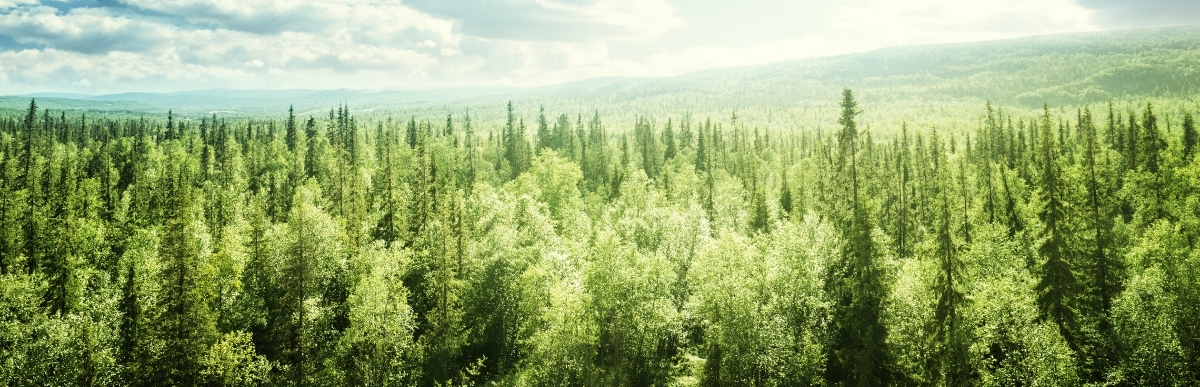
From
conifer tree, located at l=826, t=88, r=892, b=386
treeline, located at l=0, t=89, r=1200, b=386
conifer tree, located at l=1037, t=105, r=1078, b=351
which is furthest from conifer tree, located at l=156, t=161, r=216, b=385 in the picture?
conifer tree, located at l=1037, t=105, r=1078, b=351

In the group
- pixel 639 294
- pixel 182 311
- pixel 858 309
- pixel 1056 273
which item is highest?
pixel 1056 273

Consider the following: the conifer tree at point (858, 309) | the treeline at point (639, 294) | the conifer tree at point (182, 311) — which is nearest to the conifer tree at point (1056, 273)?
the treeline at point (639, 294)

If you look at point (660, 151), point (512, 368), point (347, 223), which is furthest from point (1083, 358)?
point (660, 151)

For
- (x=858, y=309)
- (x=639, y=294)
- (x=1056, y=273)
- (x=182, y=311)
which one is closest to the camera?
(x=858, y=309)

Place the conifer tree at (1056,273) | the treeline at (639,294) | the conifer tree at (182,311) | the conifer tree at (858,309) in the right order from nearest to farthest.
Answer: the conifer tree at (858,309)
the treeline at (639,294)
the conifer tree at (1056,273)
the conifer tree at (182,311)

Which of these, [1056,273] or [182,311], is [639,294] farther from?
[182,311]

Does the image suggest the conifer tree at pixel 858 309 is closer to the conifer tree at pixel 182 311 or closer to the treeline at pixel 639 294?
the treeline at pixel 639 294

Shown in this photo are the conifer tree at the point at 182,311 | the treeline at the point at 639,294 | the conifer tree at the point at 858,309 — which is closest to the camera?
the conifer tree at the point at 858,309

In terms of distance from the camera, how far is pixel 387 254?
43.1m

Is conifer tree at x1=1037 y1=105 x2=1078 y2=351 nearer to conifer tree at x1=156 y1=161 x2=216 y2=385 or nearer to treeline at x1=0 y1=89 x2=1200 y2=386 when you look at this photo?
treeline at x1=0 y1=89 x2=1200 y2=386

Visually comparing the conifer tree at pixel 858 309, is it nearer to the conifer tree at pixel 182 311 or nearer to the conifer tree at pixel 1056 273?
the conifer tree at pixel 1056 273

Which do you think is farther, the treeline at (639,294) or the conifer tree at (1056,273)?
the conifer tree at (1056,273)

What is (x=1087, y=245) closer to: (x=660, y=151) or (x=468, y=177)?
(x=468, y=177)

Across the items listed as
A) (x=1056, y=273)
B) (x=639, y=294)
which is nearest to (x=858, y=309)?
(x=639, y=294)
